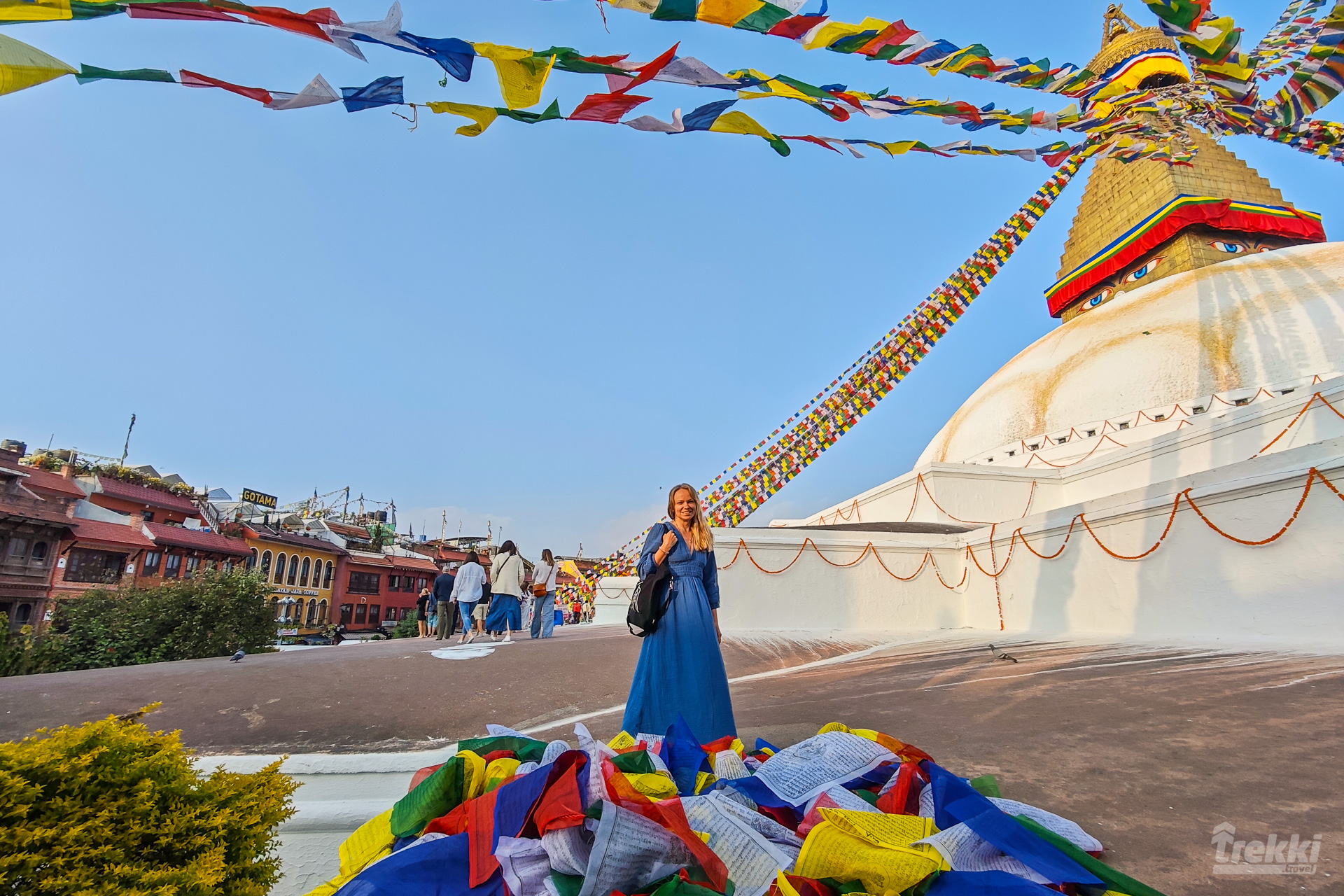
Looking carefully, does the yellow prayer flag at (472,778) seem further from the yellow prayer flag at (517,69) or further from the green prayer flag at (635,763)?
the yellow prayer flag at (517,69)

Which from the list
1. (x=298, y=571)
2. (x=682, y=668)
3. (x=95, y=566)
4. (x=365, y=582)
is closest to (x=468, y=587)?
(x=682, y=668)

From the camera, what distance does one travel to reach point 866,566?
9562 mm

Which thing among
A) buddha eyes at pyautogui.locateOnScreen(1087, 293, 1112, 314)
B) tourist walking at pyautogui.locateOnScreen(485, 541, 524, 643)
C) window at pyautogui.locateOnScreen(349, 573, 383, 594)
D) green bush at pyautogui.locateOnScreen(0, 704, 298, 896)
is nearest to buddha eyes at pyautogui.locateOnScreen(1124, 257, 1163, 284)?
buddha eyes at pyautogui.locateOnScreen(1087, 293, 1112, 314)

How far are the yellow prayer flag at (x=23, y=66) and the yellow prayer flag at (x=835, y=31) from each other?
11.4ft

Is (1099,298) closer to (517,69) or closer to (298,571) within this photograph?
(517,69)

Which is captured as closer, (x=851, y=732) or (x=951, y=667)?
(x=851, y=732)

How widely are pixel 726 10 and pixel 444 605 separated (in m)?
9.02

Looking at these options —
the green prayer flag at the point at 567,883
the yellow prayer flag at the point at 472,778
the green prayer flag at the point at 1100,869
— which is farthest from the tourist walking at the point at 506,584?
the green prayer flag at the point at 1100,869

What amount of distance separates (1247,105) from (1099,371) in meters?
7.31

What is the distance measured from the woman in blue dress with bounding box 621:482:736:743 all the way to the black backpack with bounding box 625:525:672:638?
36 mm

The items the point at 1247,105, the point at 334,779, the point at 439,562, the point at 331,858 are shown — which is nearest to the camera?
the point at 331,858

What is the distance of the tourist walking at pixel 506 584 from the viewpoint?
27.2ft

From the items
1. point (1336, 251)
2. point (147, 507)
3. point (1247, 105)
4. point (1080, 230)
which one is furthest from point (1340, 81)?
point (147, 507)

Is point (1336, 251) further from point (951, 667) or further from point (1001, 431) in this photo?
point (951, 667)
